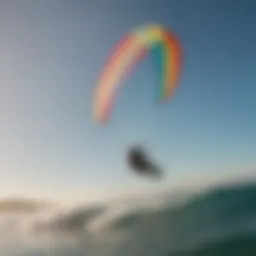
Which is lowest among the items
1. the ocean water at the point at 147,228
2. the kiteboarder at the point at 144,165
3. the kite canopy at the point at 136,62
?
the ocean water at the point at 147,228

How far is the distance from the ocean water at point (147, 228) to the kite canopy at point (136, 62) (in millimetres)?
242

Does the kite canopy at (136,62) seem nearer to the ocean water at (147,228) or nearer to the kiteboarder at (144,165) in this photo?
the kiteboarder at (144,165)

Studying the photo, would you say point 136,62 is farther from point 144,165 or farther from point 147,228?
point 147,228

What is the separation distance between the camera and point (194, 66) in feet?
4.48

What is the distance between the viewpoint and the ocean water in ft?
4.29

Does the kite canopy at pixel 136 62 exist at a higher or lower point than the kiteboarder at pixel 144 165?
higher

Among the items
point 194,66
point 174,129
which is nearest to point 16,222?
point 174,129

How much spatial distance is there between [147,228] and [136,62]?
413 mm

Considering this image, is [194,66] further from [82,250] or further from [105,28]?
[82,250]

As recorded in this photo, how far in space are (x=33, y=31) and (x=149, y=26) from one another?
0.30 m

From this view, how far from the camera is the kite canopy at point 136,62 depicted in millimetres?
1350

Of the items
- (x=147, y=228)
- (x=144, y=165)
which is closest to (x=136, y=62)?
(x=144, y=165)

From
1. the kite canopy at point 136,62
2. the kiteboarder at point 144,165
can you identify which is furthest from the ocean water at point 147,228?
the kite canopy at point 136,62

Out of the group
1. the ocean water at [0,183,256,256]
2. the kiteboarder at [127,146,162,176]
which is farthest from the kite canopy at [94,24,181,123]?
the ocean water at [0,183,256,256]
